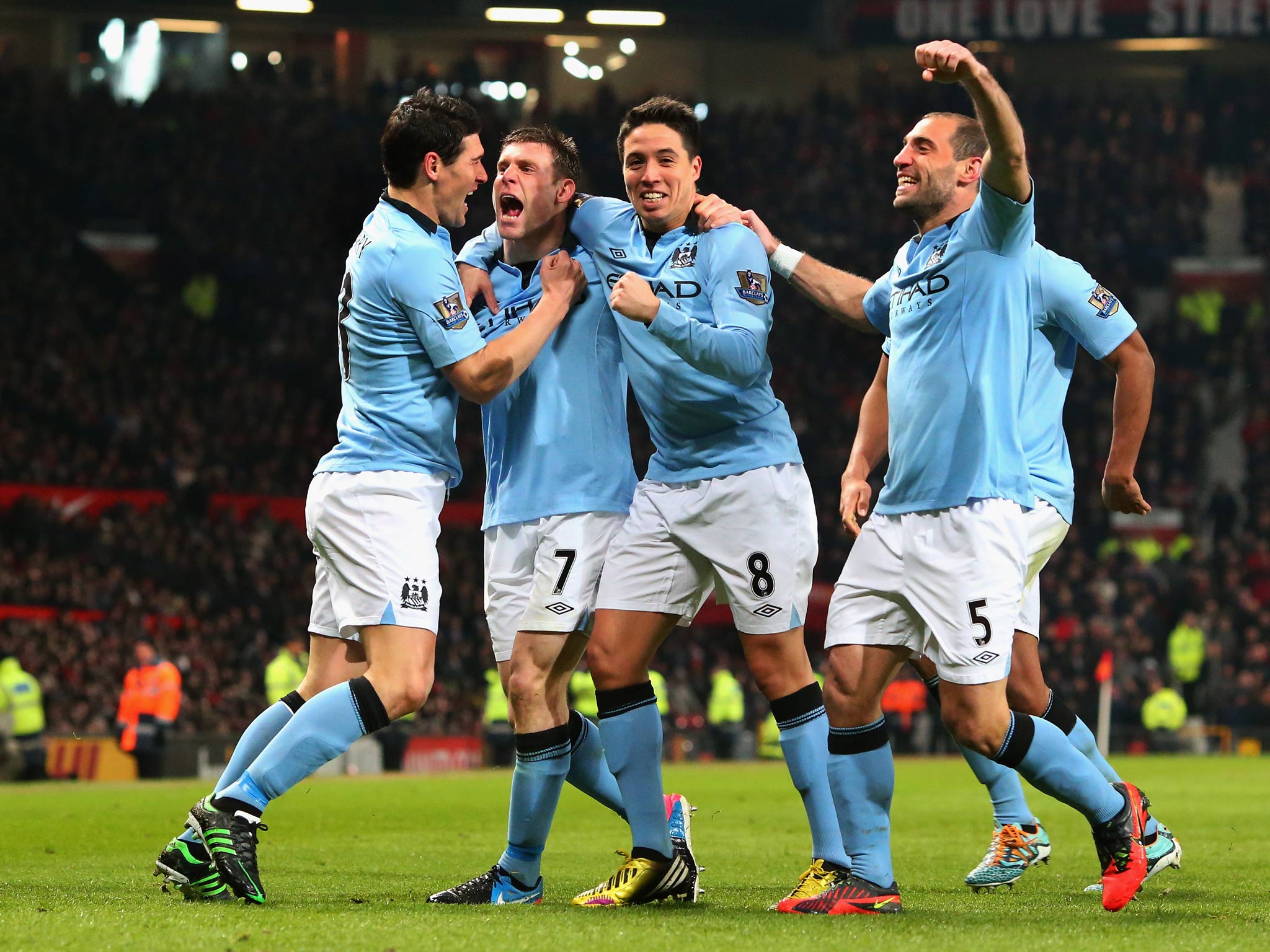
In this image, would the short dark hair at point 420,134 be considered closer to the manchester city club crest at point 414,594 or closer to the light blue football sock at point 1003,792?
the manchester city club crest at point 414,594

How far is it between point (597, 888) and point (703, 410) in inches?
64.3

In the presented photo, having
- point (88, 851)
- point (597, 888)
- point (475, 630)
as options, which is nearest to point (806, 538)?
point (597, 888)

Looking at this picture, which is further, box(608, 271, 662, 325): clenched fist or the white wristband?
the white wristband

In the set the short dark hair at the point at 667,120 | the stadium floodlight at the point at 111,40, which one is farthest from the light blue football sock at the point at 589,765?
the stadium floodlight at the point at 111,40

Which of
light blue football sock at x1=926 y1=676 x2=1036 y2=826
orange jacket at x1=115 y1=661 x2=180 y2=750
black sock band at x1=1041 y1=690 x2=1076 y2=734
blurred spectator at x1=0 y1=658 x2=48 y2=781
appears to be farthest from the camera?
orange jacket at x1=115 y1=661 x2=180 y2=750

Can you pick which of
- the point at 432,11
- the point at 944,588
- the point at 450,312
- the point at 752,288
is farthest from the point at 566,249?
the point at 432,11

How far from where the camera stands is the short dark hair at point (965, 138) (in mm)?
5512

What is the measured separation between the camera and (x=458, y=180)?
5.73 m

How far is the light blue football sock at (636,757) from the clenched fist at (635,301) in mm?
1264

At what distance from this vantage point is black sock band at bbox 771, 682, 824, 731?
559 cm

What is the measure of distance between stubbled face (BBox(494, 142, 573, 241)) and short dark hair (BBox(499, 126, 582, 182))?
0.7 inches

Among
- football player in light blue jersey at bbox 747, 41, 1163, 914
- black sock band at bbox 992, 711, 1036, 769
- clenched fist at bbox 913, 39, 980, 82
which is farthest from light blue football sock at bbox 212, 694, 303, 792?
clenched fist at bbox 913, 39, 980, 82

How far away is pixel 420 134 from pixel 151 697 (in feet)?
44.6

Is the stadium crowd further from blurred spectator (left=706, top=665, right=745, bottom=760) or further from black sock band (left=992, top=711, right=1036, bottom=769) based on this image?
black sock band (left=992, top=711, right=1036, bottom=769)
